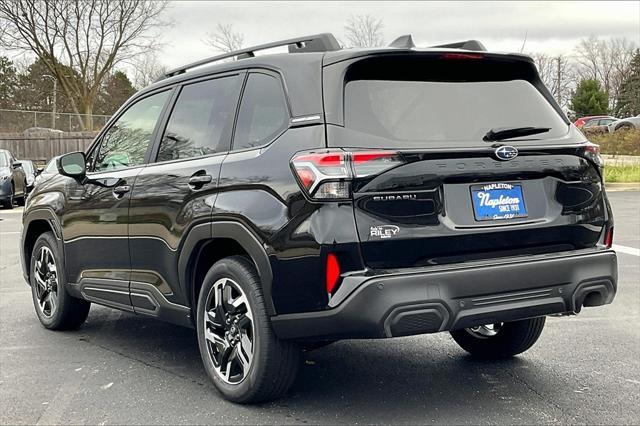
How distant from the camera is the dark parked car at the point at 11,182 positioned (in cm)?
1866

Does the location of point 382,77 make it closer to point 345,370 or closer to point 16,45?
point 345,370

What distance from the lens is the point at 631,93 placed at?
201 feet

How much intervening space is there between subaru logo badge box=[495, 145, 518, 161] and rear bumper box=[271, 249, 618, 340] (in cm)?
50

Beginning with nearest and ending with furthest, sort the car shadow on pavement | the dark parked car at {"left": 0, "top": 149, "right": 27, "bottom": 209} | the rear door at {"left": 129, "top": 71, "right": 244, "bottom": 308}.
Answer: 1. the car shadow on pavement
2. the rear door at {"left": 129, "top": 71, "right": 244, "bottom": 308}
3. the dark parked car at {"left": 0, "top": 149, "right": 27, "bottom": 209}

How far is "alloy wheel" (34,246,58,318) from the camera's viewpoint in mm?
5906

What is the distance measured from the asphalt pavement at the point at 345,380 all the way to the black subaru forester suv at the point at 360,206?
0.28 m

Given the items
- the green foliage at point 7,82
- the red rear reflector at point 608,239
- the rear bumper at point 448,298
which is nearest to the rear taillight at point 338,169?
the rear bumper at point 448,298

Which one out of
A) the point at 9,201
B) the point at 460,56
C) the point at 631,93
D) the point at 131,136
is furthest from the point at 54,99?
the point at 460,56

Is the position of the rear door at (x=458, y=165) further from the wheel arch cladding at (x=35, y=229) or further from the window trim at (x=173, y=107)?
the wheel arch cladding at (x=35, y=229)

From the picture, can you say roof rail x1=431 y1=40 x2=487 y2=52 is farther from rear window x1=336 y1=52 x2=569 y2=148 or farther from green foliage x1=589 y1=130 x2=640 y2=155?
green foliage x1=589 y1=130 x2=640 y2=155

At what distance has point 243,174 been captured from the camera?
393cm

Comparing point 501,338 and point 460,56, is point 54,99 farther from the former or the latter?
point 460,56

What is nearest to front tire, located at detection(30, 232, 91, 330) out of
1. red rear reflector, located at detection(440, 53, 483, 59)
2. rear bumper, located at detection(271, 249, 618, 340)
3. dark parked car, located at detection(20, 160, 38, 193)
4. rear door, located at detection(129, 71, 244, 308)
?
rear door, located at detection(129, 71, 244, 308)

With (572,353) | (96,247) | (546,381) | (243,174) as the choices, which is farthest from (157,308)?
(572,353)
